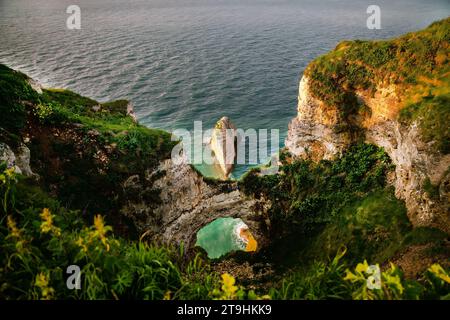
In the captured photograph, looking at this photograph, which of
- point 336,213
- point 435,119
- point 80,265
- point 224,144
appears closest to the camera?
point 80,265

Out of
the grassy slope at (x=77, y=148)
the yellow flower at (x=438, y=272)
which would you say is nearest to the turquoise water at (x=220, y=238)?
the grassy slope at (x=77, y=148)

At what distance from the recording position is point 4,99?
2002cm

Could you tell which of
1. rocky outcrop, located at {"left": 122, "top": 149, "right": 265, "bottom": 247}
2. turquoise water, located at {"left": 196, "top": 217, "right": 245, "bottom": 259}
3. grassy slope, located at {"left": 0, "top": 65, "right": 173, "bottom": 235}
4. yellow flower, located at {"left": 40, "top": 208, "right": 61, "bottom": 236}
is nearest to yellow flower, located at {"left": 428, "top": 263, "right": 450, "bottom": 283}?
yellow flower, located at {"left": 40, "top": 208, "right": 61, "bottom": 236}

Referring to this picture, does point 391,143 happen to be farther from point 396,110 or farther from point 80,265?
point 80,265

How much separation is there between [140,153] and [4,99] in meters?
9.00

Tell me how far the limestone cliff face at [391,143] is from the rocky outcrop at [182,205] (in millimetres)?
7273

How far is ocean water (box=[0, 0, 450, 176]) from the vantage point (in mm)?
58500

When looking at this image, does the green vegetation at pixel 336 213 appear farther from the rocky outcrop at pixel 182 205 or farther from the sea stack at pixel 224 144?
the sea stack at pixel 224 144

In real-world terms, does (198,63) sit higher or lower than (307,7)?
lower

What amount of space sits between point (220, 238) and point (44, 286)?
114 ft

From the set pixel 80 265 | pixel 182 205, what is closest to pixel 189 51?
pixel 182 205

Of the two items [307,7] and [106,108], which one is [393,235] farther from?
[307,7]

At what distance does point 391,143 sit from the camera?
2497cm
